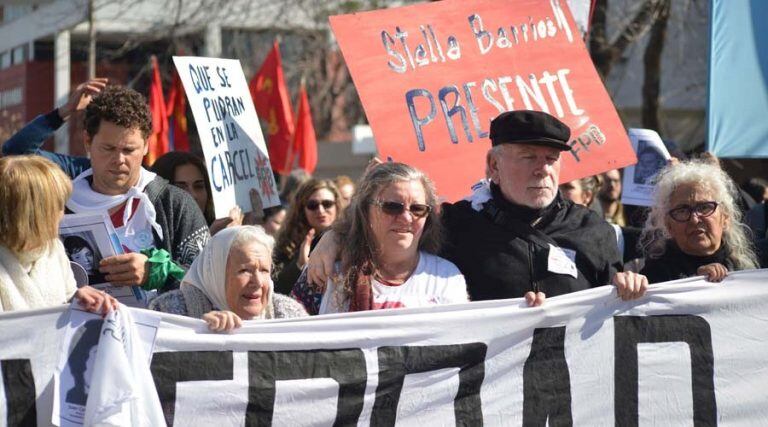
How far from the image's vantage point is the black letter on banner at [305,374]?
420cm

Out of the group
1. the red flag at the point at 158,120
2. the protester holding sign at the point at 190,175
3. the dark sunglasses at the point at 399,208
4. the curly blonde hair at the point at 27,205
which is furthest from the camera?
the red flag at the point at 158,120

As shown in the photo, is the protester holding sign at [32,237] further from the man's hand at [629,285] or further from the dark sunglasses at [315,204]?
the dark sunglasses at [315,204]

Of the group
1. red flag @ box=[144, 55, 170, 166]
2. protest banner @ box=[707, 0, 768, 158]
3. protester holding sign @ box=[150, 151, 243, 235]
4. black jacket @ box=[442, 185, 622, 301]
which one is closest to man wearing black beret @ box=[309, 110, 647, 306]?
black jacket @ box=[442, 185, 622, 301]

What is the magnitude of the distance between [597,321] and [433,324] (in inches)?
23.6

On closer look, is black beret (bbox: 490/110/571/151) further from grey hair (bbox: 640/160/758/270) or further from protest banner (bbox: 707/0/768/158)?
protest banner (bbox: 707/0/768/158)

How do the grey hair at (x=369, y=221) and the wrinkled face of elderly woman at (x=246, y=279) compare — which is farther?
the grey hair at (x=369, y=221)

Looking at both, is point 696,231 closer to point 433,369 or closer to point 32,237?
point 433,369

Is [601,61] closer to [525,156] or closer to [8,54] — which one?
[525,156]

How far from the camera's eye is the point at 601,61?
15273 millimetres

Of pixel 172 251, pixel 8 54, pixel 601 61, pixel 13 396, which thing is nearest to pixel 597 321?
pixel 172 251

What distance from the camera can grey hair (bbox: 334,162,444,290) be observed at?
4.48 m

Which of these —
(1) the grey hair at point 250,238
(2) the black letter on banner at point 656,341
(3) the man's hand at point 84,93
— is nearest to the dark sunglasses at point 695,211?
(2) the black letter on banner at point 656,341

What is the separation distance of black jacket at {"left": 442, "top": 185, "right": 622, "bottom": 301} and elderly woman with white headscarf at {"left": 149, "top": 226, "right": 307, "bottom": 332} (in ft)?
2.47

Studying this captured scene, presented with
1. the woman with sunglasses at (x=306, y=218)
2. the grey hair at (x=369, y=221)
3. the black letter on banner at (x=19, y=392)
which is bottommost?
the black letter on banner at (x=19, y=392)
